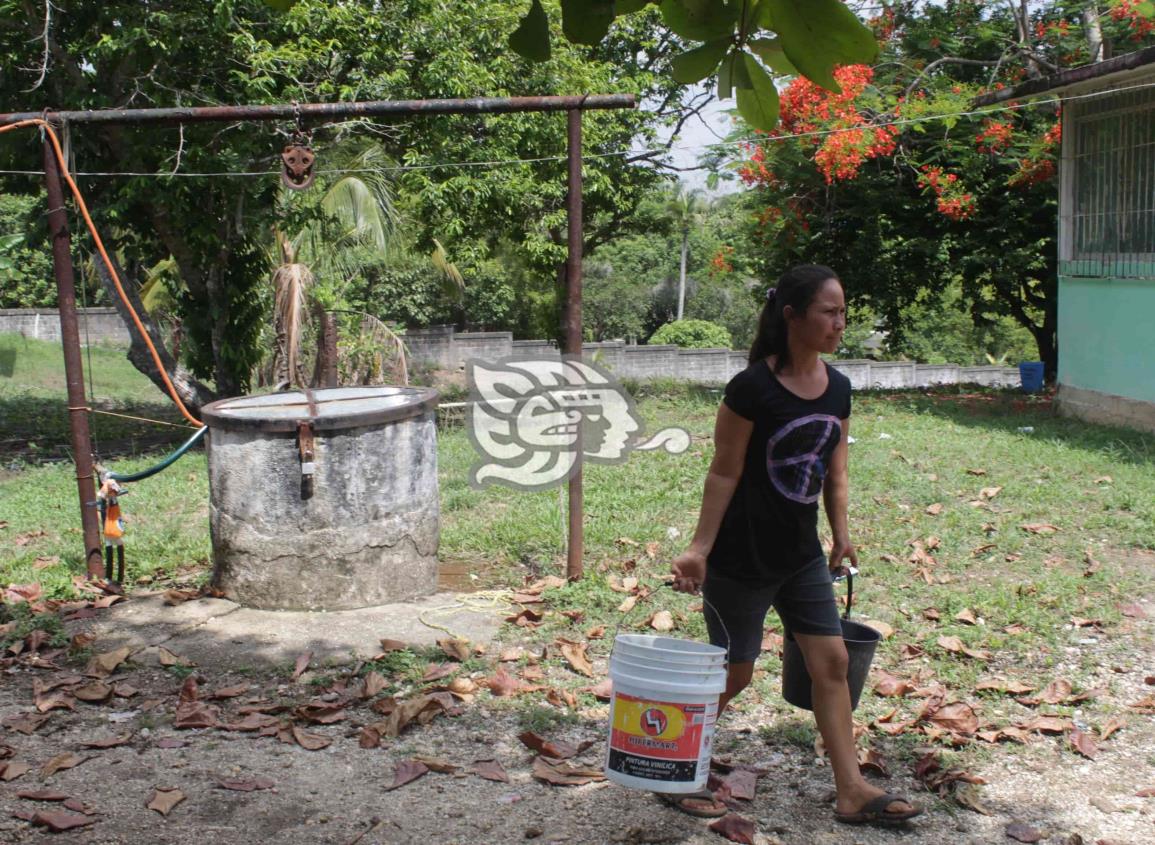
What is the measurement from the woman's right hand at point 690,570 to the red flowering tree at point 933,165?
10090 mm

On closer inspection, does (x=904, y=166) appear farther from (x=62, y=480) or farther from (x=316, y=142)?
(x=62, y=480)

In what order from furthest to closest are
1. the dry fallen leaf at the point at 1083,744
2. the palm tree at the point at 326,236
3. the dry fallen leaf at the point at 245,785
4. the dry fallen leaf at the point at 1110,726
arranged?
the palm tree at the point at 326,236 → the dry fallen leaf at the point at 1110,726 → the dry fallen leaf at the point at 1083,744 → the dry fallen leaf at the point at 245,785

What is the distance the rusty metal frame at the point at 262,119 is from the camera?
591 centimetres

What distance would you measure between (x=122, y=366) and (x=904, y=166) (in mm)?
16164

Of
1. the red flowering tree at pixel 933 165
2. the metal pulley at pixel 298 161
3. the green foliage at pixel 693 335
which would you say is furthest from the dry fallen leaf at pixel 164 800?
the green foliage at pixel 693 335

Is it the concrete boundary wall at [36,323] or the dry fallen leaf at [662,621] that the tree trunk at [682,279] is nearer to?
the concrete boundary wall at [36,323]

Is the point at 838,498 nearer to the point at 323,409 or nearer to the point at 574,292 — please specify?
the point at 574,292

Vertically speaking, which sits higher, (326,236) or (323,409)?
(326,236)

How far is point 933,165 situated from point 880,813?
12796 millimetres

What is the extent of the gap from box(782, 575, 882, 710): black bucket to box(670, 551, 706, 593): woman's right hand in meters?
0.49

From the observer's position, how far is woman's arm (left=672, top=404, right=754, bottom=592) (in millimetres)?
3338

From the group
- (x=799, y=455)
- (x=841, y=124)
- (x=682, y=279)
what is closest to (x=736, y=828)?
(x=799, y=455)

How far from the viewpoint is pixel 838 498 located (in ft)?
11.8

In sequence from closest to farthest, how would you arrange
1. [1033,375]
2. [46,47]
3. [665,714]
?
[665,714] < [46,47] < [1033,375]
